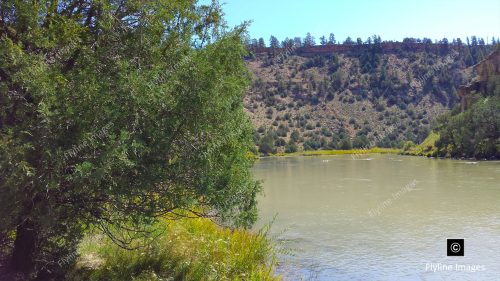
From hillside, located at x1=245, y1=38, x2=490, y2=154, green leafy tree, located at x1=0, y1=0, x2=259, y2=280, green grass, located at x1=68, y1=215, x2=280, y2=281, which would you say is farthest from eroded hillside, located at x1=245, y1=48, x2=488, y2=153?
green leafy tree, located at x1=0, y1=0, x2=259, y2=280

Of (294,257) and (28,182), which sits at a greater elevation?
(28,182)

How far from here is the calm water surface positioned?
13.3 metres

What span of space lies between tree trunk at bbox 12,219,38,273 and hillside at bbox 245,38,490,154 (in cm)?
9976

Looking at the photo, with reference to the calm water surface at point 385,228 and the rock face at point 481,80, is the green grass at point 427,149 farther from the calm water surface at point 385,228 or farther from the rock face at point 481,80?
the calm water surface at point 385,228

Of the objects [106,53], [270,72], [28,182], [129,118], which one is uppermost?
[270,72]

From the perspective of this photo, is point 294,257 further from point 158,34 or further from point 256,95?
point 256,95

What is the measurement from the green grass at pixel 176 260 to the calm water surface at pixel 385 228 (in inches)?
70.9

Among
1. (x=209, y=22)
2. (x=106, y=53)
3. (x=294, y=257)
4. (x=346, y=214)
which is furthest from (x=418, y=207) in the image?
(x=106, y=53)

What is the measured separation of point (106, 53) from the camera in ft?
25.0

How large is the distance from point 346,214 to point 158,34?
17.2 m

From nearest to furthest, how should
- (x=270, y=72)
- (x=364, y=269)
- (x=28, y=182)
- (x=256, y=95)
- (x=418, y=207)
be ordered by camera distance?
(x=28, y=182), (x=364, y=269), (x=418, y=207), (x=256, y=95), (x=270, y=72)

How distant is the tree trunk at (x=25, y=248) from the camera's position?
327 inches

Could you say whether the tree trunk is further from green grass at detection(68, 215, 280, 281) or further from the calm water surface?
the calm water surface

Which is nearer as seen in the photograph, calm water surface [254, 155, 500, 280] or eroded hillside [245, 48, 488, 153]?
calm water surface [254, 155, 500, 280]
